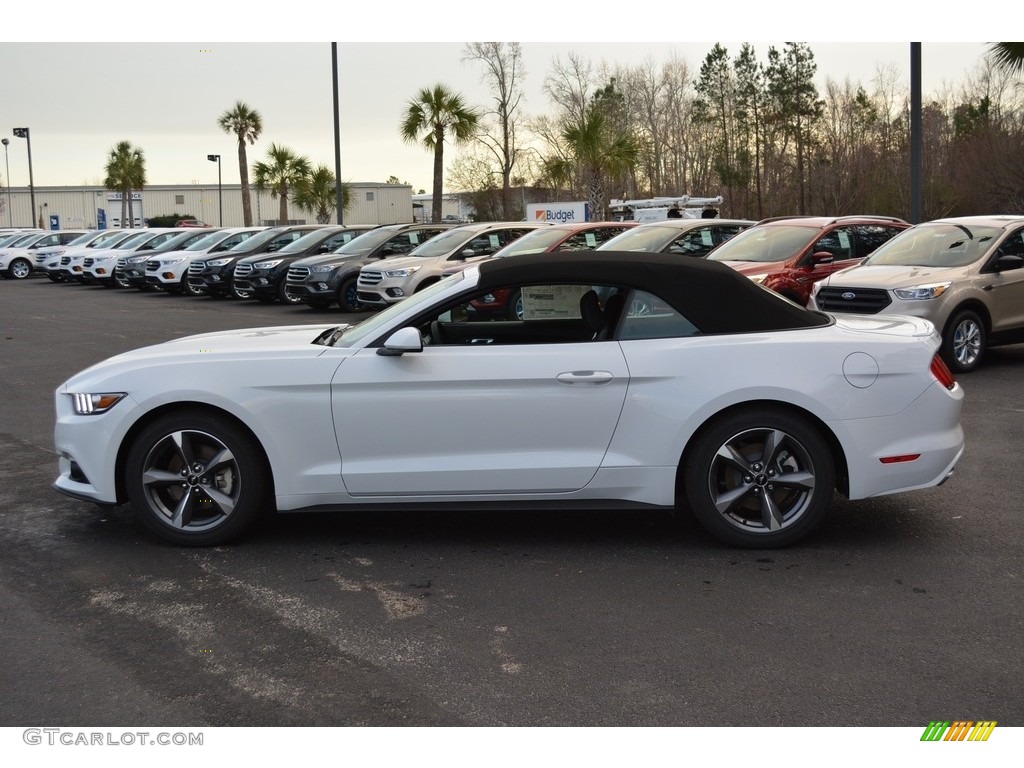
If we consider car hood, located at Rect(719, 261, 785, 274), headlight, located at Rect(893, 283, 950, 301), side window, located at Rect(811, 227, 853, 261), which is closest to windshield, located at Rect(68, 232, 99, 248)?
car hood, located at Rect(719, 261, 785, 274)

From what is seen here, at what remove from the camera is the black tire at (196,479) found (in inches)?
218

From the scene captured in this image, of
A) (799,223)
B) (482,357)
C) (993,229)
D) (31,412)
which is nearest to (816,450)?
(482,357)

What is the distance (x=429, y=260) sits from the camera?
19531 mm

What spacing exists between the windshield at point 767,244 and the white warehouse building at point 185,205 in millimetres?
78706

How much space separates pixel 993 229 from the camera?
1249 centimetres

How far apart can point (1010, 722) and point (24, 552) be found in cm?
466

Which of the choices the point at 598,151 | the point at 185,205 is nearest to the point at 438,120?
the point at 598,151

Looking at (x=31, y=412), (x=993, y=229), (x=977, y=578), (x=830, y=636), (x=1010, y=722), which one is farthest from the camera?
(x=993, y=229)

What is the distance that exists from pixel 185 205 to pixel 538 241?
88634mm

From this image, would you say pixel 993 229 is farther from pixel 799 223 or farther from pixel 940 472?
pixel 940 472

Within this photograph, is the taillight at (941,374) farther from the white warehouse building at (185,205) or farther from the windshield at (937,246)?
the white warehouse building at (185,205)

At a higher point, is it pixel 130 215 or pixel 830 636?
pixel 130 215

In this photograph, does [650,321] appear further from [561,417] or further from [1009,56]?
[1009,56]

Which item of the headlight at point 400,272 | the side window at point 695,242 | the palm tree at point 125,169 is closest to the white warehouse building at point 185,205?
the palm tree at point 125,169
